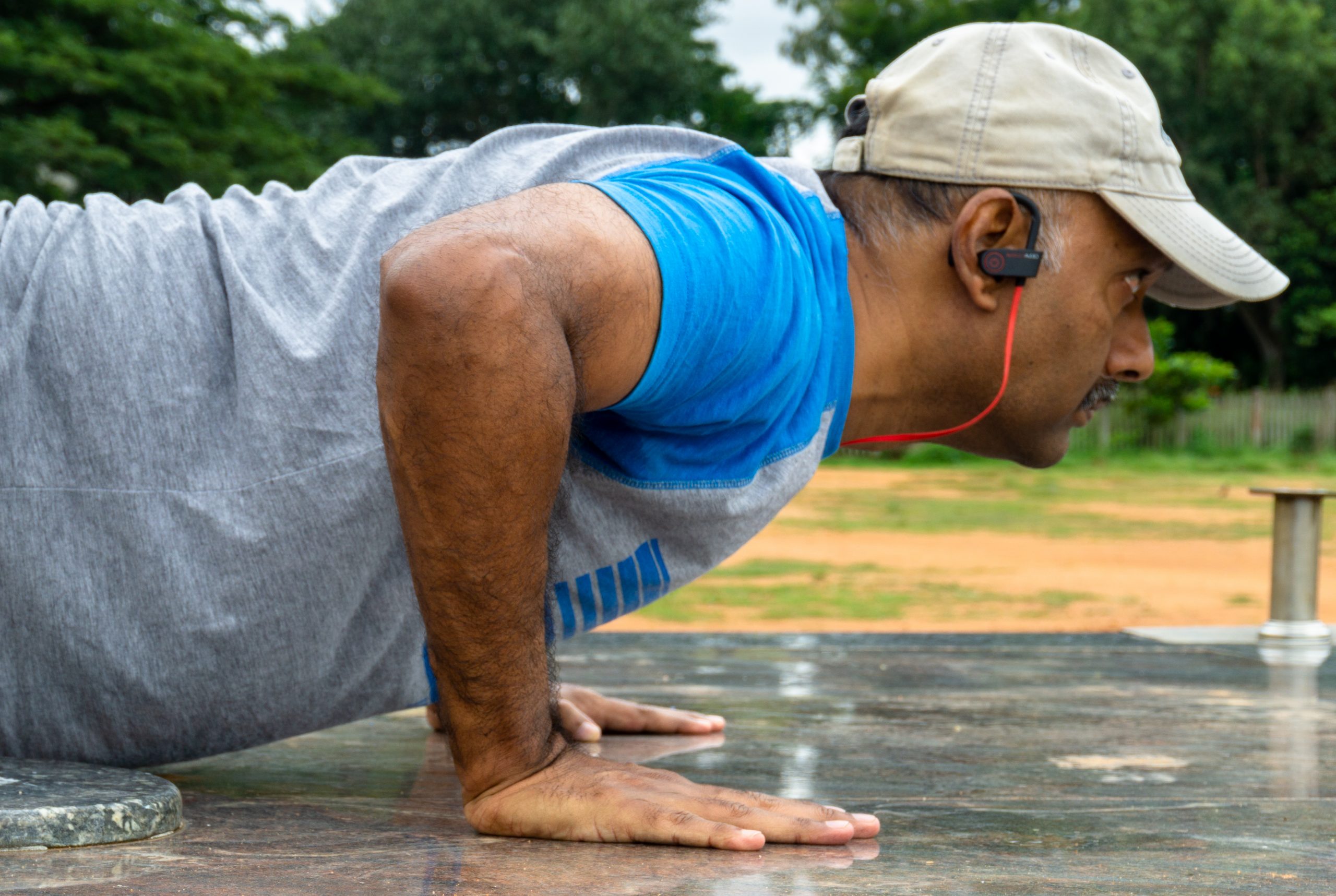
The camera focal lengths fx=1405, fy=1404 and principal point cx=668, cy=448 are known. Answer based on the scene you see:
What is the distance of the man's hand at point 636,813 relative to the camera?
135 centimetres

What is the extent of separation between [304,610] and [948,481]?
58.8 feet

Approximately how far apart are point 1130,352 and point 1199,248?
16cm

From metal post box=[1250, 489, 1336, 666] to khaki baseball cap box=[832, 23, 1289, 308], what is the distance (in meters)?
1.72

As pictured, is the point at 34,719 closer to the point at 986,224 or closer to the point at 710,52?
the point at 986,224

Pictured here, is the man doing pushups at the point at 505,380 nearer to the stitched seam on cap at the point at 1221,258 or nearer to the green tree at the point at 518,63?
the stitched seam on cap at the point at 1221,258

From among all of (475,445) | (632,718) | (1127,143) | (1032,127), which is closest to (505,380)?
(475,445)

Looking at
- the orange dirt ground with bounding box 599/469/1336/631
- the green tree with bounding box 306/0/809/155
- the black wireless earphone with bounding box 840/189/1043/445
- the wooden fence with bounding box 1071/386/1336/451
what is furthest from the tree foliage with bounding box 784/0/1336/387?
the black wireless earphone with bounding box 840/189/1043/445

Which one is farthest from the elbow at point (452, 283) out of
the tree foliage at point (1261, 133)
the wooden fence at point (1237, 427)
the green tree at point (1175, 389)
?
the tree foliage at point (1261, 133)

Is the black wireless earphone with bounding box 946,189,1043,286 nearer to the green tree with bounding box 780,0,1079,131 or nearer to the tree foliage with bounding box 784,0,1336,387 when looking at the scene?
the tree foliage with bounding box 784,0,1336,387

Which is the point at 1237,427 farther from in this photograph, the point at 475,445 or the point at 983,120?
the point at 475,445

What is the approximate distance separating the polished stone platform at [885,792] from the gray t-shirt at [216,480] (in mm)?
156

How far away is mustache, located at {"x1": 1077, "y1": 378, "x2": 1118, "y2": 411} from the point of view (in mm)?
1979

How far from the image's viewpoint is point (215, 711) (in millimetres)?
1531

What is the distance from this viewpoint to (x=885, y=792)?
1720 millimetres
